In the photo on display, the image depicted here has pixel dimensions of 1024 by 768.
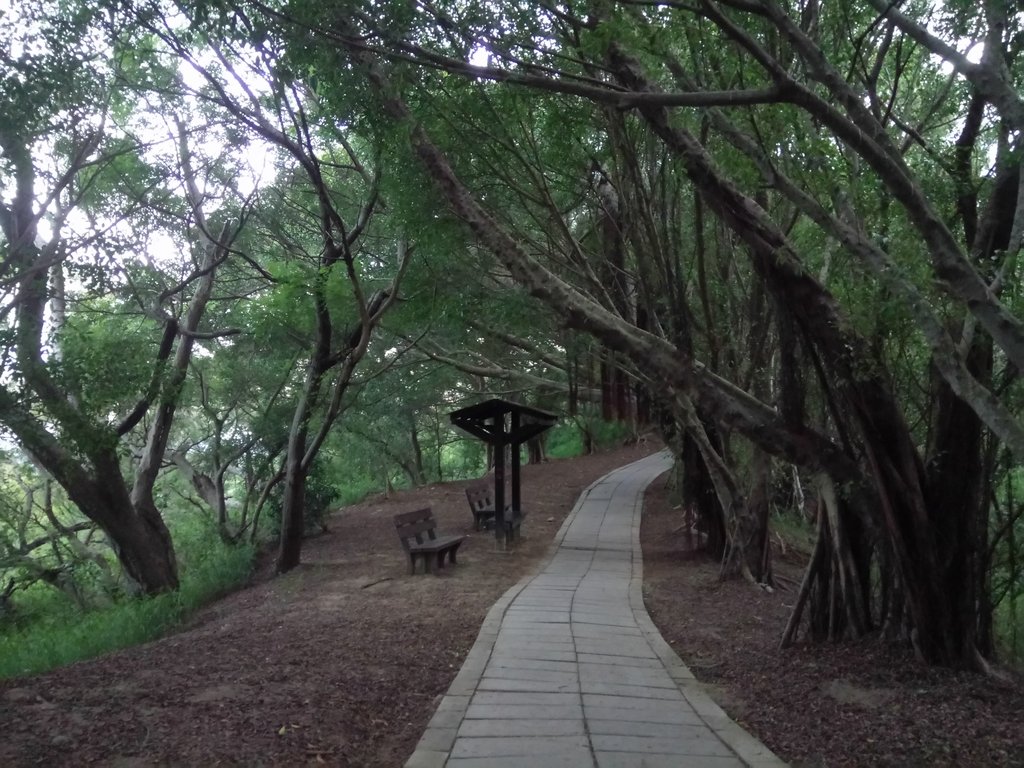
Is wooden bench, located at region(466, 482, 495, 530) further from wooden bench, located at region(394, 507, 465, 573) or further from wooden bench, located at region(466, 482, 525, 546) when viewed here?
wooden bench, located at region(394, 507, 465, 573)

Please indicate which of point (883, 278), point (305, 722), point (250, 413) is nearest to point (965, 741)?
point (883, 278)

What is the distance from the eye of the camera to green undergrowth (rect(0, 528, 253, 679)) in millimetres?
9352

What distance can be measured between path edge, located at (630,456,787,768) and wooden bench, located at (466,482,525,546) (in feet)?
15.5

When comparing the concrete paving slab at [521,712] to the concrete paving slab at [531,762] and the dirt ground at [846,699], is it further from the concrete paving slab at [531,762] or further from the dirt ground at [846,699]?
the dirt ground at [846,699]

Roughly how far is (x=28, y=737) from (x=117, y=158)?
9615mm

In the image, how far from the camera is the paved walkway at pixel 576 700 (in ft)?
16.2

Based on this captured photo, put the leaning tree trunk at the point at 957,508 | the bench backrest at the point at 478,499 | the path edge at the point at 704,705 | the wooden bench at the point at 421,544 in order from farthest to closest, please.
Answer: the bench backrest at the point at 478,499 → the wooden bench at the point at 421,544 → the leaning tree trunk at the point at 957,508 → the path edge at the point at 704,705

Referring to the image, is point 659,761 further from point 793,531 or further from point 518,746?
point 793,531

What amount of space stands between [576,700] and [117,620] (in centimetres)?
701

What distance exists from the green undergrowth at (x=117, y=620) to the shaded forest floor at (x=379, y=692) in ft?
2.68

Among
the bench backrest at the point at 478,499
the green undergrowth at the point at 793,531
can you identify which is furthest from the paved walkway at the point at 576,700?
the bench backrest at the point at 478,499

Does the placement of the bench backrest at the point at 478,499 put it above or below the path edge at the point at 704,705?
above

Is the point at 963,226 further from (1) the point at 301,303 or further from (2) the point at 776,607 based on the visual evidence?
(1) the point at 301,303

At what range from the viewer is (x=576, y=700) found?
6055 mm
